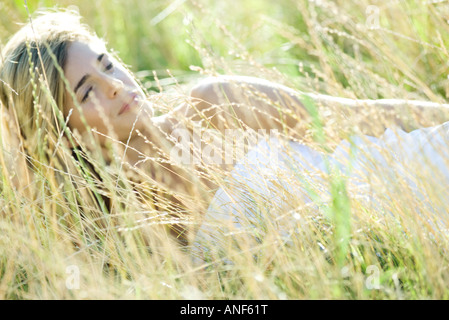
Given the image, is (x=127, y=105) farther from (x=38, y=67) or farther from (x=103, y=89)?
(x=38, y=67)

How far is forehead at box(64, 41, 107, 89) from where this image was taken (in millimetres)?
2025

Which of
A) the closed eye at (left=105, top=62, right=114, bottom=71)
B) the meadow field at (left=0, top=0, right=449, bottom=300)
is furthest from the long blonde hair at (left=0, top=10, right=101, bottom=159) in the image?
the meadow field at (left=0, top=0, right=449, bottom=300)

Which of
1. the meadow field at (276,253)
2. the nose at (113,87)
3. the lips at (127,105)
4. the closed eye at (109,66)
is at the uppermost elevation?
the closed eye at (109,66)

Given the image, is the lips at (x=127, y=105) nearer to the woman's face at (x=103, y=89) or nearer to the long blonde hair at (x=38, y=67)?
the woman's face at (x=103, y=89)

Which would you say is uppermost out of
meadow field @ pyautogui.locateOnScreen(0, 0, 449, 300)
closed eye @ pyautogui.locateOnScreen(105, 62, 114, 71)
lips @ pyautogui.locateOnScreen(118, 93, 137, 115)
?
closed eye @ pyautogui.locateOnScreen(105, 62, 114, 71)

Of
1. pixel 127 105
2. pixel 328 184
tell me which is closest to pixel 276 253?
pixel 328 184

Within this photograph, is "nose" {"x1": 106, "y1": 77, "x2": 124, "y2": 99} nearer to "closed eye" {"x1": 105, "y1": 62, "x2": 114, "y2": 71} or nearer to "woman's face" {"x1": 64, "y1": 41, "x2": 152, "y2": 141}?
"woman's face" {"x1": 64, "y1": 41, "x2": 152, "y2": 141}

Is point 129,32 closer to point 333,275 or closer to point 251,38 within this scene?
point 251,38

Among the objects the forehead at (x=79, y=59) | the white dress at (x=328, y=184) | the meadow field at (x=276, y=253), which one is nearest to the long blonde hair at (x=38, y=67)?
the forehead at (x=79, y=59)

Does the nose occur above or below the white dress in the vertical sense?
above

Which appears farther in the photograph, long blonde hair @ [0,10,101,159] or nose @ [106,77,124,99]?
long blonde hair @ [0,10,101,159]

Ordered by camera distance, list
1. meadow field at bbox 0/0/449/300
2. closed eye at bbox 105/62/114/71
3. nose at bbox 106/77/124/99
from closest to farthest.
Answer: meadow field at bbox 0/0/449/300 → nose at bbox 106/77/124/99 → closed eye at bbox 105/62/114/71

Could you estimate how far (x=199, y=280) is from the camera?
1.49 metres

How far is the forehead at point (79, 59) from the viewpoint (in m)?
2.03
